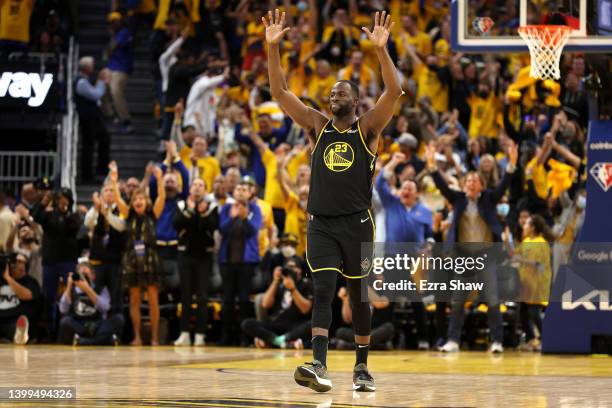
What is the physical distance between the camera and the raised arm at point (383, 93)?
10148 mm

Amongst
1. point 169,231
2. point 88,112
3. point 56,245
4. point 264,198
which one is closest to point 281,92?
point 169,231

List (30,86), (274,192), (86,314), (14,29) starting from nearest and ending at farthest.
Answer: (86,314)
(274,192)
(30,86)
(14,29)

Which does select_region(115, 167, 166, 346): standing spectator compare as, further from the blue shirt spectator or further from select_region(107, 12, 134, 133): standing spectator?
select_region(107, 12, 134, 133): standing spectator

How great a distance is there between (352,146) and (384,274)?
748 centimetres

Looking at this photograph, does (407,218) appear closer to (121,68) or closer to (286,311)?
(286,311)

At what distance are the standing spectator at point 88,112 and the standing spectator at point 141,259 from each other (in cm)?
491

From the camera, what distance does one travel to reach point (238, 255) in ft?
61.8

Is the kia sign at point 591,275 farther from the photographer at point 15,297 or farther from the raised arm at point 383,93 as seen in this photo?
the photographer at point 15,297

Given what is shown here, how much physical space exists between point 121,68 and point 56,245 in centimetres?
647

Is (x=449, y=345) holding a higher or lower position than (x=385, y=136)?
lower

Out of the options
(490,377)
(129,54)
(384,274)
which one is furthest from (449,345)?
(129,54)

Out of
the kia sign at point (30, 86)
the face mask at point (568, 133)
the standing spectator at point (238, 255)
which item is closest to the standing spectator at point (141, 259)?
the standing spectator at point (238, 255)

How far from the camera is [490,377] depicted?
12211mm

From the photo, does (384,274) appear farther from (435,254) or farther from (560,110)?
(560,110)
